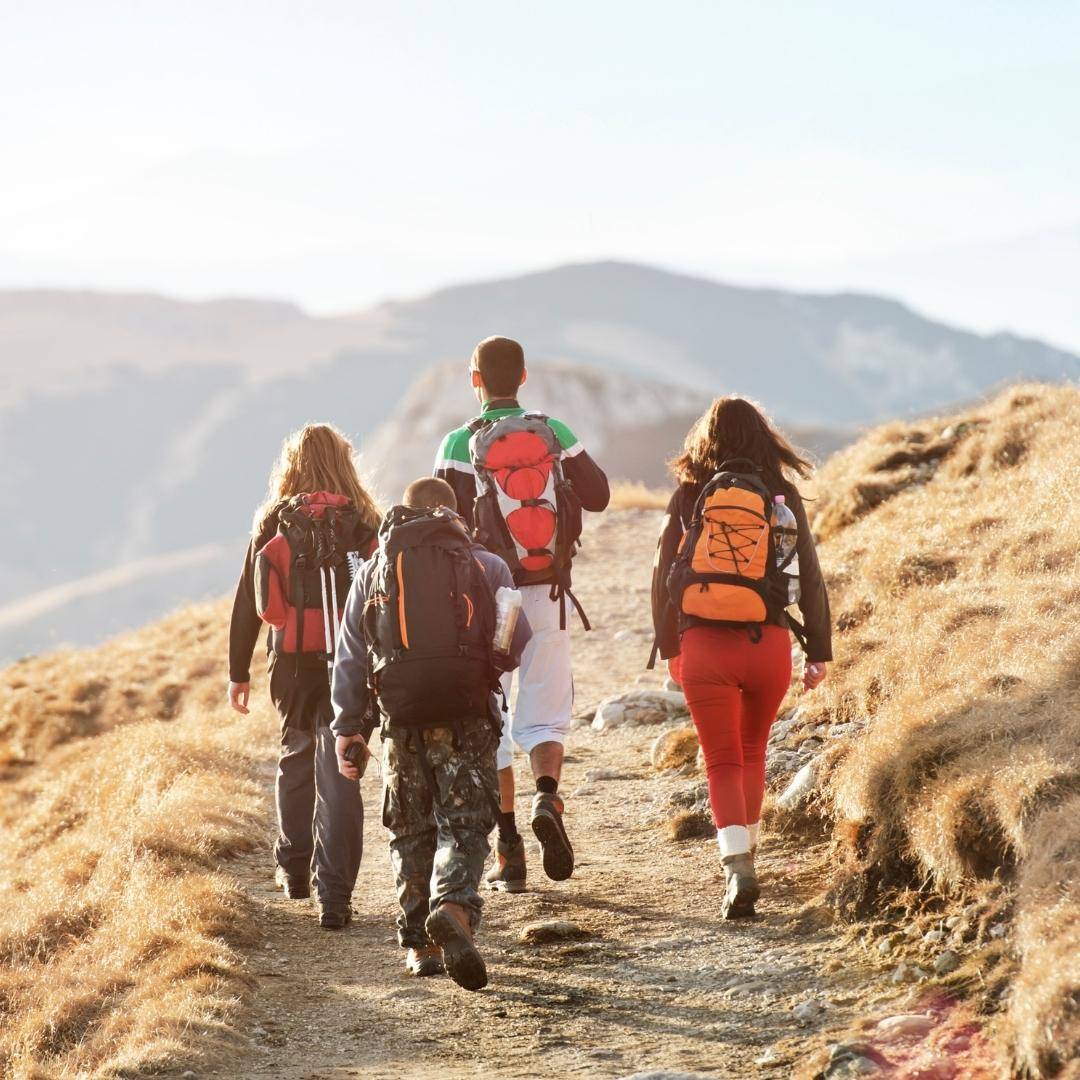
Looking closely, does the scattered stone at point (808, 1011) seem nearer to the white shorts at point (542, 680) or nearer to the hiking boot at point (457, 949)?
the hiking boot at point (457, 949)

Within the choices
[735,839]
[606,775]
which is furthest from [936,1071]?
[606,775]

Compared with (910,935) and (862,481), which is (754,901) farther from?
(862,481)

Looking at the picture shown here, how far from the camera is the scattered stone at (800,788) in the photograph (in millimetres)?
7691

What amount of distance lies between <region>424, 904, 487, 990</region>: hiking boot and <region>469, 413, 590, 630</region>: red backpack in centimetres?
188

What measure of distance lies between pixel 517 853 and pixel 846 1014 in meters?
2.36

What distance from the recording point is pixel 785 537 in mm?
6492

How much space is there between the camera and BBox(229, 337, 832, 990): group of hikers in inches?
235

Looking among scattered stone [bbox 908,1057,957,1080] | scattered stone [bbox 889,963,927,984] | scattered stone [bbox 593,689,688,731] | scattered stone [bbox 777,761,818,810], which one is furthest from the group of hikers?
scattered stone [bbox 593,689,688,731]

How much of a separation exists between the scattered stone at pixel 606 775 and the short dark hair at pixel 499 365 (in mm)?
3533

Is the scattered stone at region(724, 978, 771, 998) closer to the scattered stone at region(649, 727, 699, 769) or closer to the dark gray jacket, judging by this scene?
the dark gray jacket

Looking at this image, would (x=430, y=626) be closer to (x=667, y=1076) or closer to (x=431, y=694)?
(x=431, y=694)

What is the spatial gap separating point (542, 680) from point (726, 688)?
1.07 m

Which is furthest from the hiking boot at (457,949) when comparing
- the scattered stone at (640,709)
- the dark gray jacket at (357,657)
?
the scattered stone at (640,709)

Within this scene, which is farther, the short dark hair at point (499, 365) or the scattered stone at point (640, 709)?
the scattered stone at point (640, 709)
